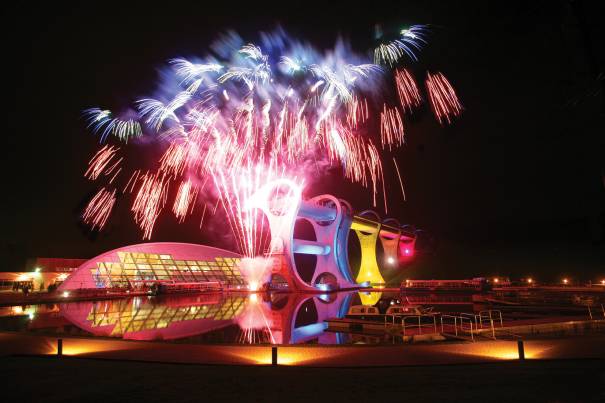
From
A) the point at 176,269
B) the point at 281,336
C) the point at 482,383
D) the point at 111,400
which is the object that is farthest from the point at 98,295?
the point at 482,383

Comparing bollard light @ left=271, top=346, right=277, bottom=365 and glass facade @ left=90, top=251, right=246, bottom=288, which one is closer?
bollard light @ left=271, top=346, right=277, bottom=365

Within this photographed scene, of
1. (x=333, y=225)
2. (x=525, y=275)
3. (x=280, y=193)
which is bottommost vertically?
(x=525, y=275)

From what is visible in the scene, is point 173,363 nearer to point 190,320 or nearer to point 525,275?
point 190,320

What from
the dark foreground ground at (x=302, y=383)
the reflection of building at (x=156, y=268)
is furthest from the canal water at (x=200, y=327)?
the reflection of building at (x=156, y=268)

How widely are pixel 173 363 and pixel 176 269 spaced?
167ft

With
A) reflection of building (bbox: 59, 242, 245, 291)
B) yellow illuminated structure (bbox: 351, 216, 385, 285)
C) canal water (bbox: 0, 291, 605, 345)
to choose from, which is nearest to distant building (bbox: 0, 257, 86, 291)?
reflection of building (bbox: 59, 242, 245, 291)

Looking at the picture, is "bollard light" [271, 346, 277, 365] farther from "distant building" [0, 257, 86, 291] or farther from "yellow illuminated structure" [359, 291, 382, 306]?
"distant building" [0, 257, 86, 291]

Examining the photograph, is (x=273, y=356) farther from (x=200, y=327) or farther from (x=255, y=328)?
(x=200, y=327)

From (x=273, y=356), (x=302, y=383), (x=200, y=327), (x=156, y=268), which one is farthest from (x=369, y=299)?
(x=302, y=383)

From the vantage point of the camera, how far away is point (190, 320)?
21125 mm

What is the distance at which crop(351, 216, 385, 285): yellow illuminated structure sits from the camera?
70.1 metres

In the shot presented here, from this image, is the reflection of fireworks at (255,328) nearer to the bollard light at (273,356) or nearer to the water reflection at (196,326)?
the water reflection at (196,326)

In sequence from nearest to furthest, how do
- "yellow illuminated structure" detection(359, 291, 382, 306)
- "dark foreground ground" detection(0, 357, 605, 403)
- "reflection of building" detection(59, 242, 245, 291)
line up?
1. "dark foreground ground" detection(0, 357, 605, 403)
2. "yellow illuminated structure" detection(359, 291, 382, 306)
3. "reflection of building" detection(59, 242, 245, 291)

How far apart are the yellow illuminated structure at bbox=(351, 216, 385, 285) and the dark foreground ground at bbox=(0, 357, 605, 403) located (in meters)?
61.4
